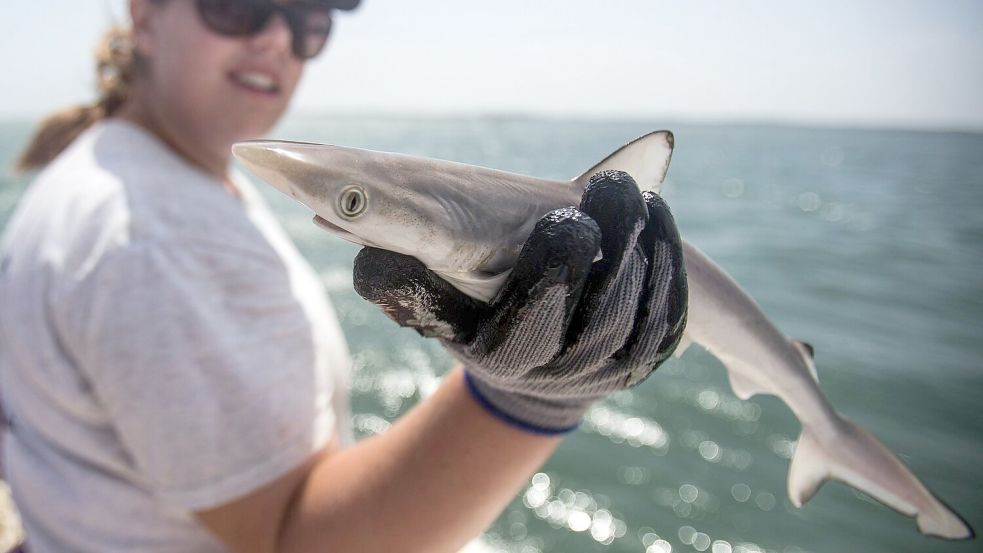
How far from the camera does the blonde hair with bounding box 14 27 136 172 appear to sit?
2.62 meters

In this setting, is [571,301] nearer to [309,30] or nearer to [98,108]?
[309,30]

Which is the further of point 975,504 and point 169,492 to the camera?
point 975,504

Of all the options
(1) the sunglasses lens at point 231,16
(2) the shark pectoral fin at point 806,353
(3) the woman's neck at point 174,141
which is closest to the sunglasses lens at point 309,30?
(1) the sunglasses lens at point 231,16

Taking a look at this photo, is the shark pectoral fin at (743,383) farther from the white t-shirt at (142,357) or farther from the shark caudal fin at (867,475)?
the white t-shirt at (142,357)

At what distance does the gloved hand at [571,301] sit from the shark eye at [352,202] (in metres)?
0.13

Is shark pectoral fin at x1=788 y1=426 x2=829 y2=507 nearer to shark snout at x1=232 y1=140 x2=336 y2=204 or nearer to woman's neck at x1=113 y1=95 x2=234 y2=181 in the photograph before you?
shark snout at x1=232 y1=140 x2=336 y2=204

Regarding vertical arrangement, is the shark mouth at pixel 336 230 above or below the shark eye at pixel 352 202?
below

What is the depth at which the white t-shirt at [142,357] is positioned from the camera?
5.10 feet

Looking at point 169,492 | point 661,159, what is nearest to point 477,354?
point 661,159

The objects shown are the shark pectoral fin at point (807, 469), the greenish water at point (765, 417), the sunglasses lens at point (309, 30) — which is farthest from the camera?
the greenish water at point (765, 417)

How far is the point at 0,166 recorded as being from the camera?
32.0m

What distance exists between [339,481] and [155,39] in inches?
75.9

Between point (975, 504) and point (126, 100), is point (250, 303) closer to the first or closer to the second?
point (126, 100)

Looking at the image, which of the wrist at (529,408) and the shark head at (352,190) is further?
the wrist at (529,408)
